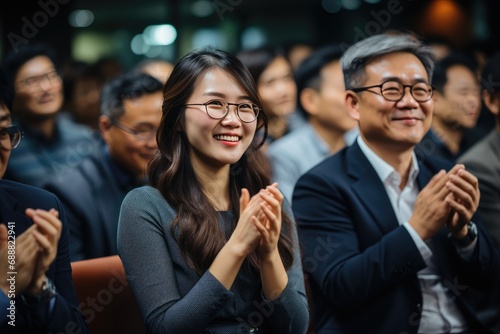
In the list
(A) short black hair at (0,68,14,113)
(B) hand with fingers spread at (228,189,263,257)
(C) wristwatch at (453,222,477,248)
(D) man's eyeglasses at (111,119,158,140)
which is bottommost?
(C) wristwatch at (453,222,477,248)

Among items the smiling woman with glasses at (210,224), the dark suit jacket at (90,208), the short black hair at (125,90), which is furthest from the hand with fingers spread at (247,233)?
the short black hair at (125,90)

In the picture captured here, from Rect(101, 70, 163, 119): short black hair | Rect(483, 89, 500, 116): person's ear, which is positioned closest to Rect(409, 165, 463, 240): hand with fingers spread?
Rect(483, 89, 500, 116): person's ear

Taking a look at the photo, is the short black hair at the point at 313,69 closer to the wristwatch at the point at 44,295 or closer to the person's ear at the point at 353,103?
the person's ear at the point at 353,103

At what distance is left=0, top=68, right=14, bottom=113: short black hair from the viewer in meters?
1.83

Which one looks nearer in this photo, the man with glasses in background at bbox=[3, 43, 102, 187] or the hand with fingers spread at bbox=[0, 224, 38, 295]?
the hand with fingers spread at bbox=[0, 224, 38, 295]

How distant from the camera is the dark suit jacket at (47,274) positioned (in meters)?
1.70

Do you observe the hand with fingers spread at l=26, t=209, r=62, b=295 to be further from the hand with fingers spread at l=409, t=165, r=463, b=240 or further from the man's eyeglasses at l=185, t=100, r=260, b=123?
the hand with fingers spread at l=409, t=165, r=463, b=240

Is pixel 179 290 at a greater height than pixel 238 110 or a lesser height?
lesser

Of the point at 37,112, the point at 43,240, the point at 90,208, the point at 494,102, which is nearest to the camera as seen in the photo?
the point at 43,240

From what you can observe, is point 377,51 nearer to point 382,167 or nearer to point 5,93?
point 382,167

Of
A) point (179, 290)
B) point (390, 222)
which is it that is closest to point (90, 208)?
point (179, 290)

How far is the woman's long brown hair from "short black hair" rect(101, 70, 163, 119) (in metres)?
1.21

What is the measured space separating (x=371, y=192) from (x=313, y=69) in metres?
1.83

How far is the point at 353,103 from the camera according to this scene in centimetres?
268
